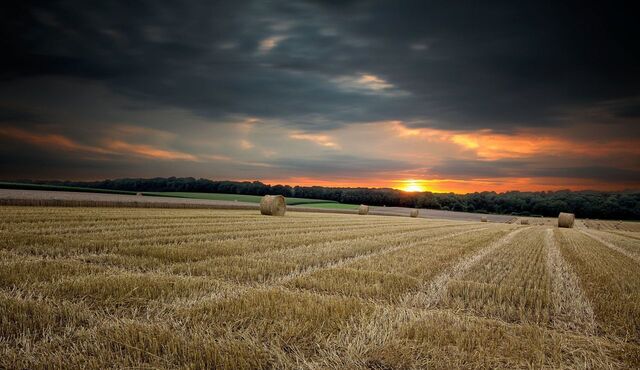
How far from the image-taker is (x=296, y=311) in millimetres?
4574

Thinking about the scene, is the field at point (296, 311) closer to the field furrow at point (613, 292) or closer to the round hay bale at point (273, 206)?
the field furrow at point (613, 292)

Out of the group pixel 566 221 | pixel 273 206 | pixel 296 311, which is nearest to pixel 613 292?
pixel 296 311

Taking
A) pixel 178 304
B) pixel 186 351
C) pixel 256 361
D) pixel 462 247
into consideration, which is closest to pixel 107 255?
pixel 178 304

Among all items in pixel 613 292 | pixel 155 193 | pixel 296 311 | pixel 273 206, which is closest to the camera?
pixel 296 311

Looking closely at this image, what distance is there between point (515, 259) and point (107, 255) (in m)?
10.3

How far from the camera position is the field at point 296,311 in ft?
11.3

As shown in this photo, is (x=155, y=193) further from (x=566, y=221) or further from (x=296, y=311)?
(x=296, y=311)

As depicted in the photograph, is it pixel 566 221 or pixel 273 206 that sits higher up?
pixel 273 206

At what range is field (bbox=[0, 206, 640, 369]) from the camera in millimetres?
3455

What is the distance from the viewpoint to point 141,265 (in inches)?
281

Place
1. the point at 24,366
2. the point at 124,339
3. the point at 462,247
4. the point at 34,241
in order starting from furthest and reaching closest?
the point at 462,247
the point at 34,241
the point at 124,339
the point at 24,366

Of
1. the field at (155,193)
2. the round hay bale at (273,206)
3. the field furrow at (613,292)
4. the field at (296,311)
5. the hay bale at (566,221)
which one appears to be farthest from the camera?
the field at (155,193)

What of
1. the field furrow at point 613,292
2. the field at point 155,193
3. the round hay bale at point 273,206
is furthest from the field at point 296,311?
the field at point 155,193

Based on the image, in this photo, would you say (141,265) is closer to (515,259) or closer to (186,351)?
(186,351)
